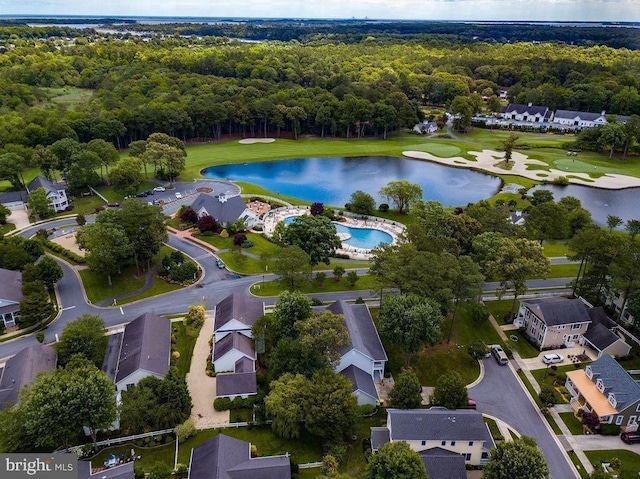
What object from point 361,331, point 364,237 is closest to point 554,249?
point 364,237

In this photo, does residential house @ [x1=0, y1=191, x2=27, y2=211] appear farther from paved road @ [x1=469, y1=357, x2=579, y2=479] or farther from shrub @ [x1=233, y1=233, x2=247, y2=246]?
paved road @ [x1=469, y1=357, x2=579, y2=479]

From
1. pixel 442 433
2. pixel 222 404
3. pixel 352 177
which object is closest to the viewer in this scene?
pixel 442 433

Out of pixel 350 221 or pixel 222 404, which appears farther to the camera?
pixel 350 221

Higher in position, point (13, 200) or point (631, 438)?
point (631, 438)

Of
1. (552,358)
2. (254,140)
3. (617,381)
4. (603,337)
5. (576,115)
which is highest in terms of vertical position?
(576,115)

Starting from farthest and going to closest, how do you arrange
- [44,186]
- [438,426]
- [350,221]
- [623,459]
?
1. [44,186]
2. [350,221]
3. [623,459]
4. [438,426]

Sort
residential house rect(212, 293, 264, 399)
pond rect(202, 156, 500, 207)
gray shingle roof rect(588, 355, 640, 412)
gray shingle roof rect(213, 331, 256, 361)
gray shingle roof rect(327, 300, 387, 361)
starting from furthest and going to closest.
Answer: pond rect(202, 156, 500, 207) < gray shingle roof rect(213, 331, 256, 361) < gray shingle roof rect(327, 300, 387, 361) < residential house rect(212, 293, 264, 399) < gray shingle roof rect(588, 355, 640, 412)

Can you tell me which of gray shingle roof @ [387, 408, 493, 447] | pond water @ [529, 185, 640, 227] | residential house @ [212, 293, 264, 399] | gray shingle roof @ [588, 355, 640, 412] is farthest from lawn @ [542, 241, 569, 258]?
residential house @ [212, 293, 264, 399]

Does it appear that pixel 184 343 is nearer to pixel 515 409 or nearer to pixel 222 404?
pixel 222 404
